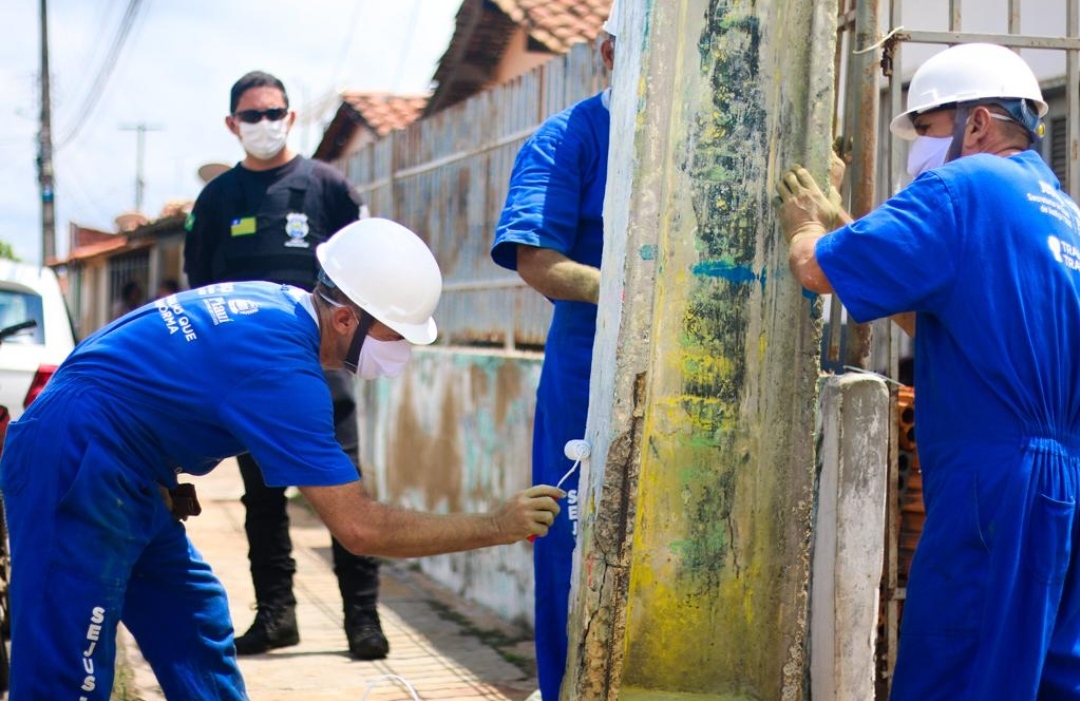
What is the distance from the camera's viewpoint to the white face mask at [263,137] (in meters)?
5.04

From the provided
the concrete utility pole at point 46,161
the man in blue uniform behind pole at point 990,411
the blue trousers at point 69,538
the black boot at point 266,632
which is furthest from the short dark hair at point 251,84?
the concrete utility pole at point 46,161

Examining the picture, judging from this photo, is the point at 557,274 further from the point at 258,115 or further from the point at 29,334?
the point at 29,334

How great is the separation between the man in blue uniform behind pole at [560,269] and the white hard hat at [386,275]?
0.47m

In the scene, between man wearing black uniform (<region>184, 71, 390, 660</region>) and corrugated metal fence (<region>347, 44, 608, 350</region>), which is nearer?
man wearing black uniform (<region>184, 71, 390, 660</region>)

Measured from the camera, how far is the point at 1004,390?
2.59 meters

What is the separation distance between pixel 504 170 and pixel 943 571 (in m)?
4.04

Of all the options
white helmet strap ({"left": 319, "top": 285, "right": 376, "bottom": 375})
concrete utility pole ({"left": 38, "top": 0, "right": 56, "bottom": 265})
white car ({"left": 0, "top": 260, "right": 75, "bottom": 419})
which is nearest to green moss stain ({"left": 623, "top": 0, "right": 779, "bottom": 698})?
white helmet strap ({"left": 319, "top": 285, "right": 376, "bottom": 375})

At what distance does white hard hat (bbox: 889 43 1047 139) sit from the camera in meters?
2.86

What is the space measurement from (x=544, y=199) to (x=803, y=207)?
751 mm

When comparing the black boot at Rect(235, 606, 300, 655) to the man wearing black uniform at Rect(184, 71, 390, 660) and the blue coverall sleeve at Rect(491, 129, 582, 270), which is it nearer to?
the man wearing black uniform at Rect(184, 71, 390, 660)

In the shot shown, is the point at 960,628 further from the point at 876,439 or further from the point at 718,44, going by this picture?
the point at 718,44

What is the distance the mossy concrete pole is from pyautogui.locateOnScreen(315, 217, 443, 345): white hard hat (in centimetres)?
44

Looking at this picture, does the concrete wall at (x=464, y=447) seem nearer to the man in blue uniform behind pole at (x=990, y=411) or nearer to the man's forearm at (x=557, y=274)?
the man's forearm at (x=557, y=274)

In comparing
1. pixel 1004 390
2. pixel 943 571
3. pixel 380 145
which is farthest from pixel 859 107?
pixel 380 145
